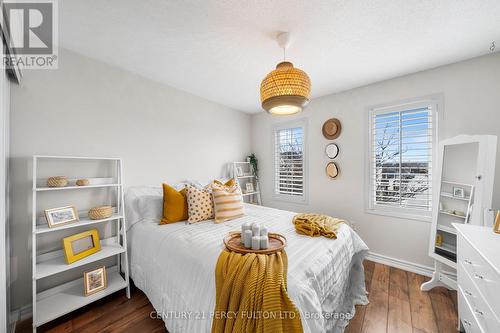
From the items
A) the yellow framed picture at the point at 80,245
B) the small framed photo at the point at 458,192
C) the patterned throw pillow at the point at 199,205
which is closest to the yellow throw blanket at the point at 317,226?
the patterned throw pillow at the point at 199,205

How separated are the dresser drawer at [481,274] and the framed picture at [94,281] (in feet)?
9.11

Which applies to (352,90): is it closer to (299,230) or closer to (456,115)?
(456,115)

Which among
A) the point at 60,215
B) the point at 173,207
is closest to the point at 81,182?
the point at 60,215

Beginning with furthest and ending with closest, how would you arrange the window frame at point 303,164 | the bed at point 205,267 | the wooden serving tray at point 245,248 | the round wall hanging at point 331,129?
the window frame at point 303,164 < the round wall hanging at point 331,129 < the wooden serving tray at point 245,248 < the bed at point 205,267

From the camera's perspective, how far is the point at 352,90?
2.82 metres

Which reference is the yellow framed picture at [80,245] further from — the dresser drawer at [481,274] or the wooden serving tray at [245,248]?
the dresser drawer at [481,274]

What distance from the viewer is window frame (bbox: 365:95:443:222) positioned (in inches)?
87.8

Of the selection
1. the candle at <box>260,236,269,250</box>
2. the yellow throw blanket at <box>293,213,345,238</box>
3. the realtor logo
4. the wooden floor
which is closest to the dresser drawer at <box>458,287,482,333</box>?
the wooden floor

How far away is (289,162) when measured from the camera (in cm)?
354

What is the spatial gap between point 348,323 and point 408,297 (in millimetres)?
814

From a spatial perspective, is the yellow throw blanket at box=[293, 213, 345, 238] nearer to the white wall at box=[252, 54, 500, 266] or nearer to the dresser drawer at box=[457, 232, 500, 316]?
the dresser drawer at box=[457, 232, 500, 316]

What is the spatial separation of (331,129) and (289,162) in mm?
922

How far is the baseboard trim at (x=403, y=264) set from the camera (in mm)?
2277

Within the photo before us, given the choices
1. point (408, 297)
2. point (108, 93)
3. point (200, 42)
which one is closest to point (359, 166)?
point (408, 297)
